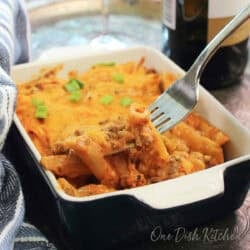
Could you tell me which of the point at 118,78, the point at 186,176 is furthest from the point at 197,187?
the point at 118,78

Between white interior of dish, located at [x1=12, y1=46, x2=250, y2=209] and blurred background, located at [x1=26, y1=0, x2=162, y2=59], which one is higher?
white interior of dish, located at [x1=12, y1=46, x2=250, y2=209]

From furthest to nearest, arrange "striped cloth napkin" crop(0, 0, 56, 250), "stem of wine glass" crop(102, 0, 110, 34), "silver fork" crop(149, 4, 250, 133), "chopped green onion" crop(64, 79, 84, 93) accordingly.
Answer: "stem of wine glass" crop(102, 0, 110, 34)
"chopped green onion" crop(64, 79, 84, 93)
"silver fork" crop(149, 4, 250, 133)
"striped cloth napkin" crop(0, 0, 56, 250)

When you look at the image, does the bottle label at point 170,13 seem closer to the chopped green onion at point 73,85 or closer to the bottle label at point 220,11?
the bottle label at point 220,11

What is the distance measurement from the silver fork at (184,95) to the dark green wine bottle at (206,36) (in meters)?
0.15

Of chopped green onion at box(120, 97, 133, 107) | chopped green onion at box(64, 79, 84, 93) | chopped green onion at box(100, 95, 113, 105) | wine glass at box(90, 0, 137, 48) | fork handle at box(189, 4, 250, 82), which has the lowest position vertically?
wine glass at box(90, 0, 137, 48)

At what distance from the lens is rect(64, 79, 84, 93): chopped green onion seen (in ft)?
2.36

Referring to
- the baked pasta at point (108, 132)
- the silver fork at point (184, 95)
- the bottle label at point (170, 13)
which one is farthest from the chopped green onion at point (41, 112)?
the bottle label at point (170, 13)

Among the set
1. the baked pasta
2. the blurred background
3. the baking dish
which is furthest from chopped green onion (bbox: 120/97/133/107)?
the blurred background

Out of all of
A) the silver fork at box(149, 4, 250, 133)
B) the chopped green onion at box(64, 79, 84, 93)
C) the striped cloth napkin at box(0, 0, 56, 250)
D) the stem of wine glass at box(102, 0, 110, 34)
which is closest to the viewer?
the striped cloth napkin at box(0, 0, 56, 250)

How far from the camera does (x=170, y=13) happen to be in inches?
31.5

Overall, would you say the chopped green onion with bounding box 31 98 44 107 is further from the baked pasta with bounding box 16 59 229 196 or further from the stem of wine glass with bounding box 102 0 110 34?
the stem of wine glass with bounding box 102 0 110 34

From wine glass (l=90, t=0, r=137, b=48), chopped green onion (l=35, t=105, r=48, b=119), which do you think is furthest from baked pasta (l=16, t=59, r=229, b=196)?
wine glass (l=90, t=0, r=137, b=48)

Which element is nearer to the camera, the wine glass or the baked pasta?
the baked pasta

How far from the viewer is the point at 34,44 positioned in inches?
37.0
